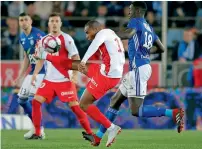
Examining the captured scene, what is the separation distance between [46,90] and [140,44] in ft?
6.96

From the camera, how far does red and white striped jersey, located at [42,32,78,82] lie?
13914mm

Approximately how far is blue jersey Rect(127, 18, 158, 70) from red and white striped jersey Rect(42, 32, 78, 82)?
1489 millimetres

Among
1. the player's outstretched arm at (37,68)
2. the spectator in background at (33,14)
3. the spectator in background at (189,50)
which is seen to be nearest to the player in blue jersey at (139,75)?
the player's outstretched arm at (37,68)

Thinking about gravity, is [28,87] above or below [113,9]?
below

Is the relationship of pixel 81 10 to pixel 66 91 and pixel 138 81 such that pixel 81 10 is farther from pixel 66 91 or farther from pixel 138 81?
pixel 138 81

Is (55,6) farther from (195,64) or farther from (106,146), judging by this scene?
(106,146)

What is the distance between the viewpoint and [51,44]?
45.6ft

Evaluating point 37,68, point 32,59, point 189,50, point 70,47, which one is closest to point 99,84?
point 70,47

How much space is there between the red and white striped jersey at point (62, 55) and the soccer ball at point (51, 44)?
73 mm

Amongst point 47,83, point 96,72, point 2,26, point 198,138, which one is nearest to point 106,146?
point 96,72

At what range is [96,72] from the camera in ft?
41.2

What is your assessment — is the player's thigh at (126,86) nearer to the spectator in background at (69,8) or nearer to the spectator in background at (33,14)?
the spectator in background at (33,14)

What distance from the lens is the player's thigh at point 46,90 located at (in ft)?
45.8

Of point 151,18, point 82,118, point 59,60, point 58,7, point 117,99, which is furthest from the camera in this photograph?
point 58,7
